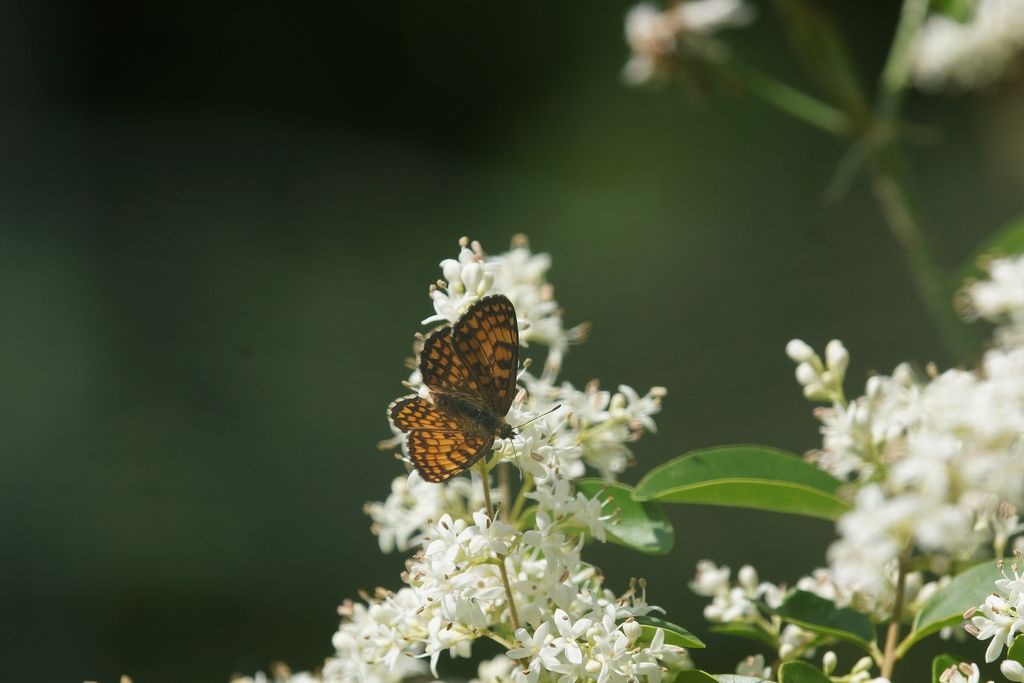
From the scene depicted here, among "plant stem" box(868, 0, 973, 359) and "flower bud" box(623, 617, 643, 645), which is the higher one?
"plant stem" box(868, 0, 973, 359)

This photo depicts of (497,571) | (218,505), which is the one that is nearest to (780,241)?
(218,505)

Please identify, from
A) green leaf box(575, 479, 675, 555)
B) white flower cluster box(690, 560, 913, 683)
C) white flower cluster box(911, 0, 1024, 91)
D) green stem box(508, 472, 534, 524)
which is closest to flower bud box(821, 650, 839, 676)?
white flower cluster box(690, 560, 913, 683)

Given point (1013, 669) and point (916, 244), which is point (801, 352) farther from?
point (916, 244)

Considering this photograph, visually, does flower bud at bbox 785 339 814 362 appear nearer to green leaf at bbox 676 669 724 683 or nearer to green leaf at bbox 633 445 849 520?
green leaf at bbox 633 445 849 520

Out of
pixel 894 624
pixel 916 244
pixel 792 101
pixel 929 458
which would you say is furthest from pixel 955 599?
pixel 792 101

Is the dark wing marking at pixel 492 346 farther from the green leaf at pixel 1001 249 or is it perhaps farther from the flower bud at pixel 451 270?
the green leaf at pixel 1001 249

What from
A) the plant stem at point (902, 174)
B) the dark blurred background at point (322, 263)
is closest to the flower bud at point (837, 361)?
the plant stem at point (902, 174)
